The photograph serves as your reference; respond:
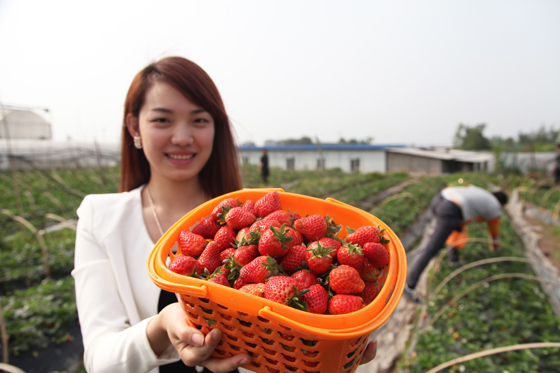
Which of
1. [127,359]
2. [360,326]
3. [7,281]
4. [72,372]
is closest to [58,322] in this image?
[72,372]

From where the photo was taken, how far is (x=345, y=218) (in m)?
1.23

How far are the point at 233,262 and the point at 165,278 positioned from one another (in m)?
0.20

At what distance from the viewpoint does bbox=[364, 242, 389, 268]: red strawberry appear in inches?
36.3

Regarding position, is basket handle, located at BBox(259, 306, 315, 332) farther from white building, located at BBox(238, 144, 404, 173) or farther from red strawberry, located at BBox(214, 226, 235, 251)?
white building, located at BBox(238, 144, 404, 173)

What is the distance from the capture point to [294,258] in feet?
3.18

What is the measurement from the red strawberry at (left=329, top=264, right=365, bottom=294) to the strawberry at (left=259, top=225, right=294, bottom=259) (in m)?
0.17

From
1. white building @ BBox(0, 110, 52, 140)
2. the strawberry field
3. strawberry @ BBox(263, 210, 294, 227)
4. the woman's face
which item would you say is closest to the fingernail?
strawberry @ BBox(263, 210, 294, 227)

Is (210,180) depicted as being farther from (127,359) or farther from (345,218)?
(127,359)

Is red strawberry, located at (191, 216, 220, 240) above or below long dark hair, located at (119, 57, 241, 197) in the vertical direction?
below

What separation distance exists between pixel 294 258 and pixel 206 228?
13.9 inches

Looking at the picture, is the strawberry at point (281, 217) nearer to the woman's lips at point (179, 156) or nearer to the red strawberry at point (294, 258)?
the red strawberry at point (294, 258)

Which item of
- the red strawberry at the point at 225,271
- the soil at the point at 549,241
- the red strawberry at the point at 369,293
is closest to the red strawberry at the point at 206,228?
the red strawberry at the point at 225,271

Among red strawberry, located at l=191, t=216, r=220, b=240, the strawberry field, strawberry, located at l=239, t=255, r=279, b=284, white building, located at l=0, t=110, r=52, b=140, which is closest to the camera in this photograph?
strawberry, located at l=239, t=255, r=279, b=284

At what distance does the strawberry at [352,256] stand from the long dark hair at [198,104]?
799 millimetres
